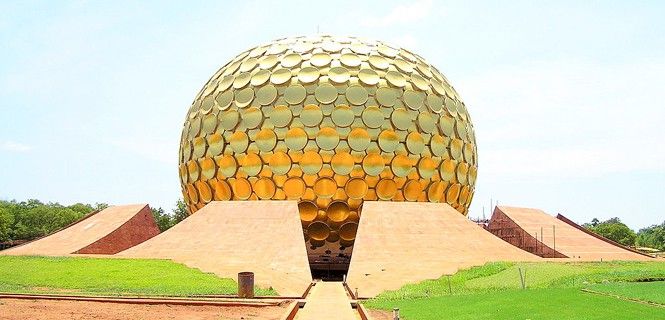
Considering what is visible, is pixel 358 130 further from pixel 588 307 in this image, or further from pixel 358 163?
pixel 588 307

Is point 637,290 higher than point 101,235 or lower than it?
lower

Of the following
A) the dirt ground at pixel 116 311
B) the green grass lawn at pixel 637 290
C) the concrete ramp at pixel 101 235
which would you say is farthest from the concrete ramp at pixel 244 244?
the green grass lawn at pixel 637 290

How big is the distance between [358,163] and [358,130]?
1360 millimetres

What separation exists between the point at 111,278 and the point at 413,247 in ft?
28.9

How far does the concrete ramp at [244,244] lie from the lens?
16.8m

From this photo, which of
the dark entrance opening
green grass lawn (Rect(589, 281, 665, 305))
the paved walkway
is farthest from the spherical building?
green grass lawn (Rect(589, 281, 665, 305))

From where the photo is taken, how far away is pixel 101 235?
2480cm

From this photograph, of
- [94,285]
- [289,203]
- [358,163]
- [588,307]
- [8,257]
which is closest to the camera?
[588,307]

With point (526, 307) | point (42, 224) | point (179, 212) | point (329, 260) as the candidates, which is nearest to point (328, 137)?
point (329, 260)

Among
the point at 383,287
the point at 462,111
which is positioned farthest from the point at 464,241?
the point at 462,111

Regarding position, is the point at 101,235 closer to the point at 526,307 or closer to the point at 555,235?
the point at 555,235

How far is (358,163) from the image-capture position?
24.8 m

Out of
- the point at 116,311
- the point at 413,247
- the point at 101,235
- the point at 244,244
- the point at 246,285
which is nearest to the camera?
the point at 116,311

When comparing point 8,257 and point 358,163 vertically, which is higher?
point 358,163
